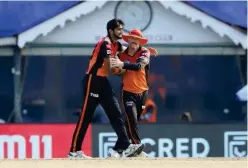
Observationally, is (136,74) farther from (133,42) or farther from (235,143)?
(235,143)

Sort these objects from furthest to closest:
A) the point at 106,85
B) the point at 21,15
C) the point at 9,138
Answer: the point at 21,15 → the point at 9,138 → the point at 106,85

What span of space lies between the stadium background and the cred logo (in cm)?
376

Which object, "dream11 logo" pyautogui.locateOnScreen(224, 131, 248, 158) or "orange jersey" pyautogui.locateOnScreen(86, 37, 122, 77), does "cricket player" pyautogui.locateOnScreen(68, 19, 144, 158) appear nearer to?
"orange jersey" pyautogui.locateOnScreen(86, 37, 122, 77)

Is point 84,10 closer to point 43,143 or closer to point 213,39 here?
point 213,39

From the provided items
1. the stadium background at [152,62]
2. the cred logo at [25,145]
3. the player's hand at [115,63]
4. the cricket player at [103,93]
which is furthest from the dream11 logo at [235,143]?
the player's hand at [115,63]

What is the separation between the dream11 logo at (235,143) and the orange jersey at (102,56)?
5.33m

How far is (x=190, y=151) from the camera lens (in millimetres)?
17609

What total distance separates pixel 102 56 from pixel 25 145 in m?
4.85

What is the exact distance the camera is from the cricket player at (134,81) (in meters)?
13.0

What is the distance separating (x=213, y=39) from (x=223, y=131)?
15.4ft

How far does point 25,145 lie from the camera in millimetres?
17172

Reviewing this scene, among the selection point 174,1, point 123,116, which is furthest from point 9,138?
point 174,1

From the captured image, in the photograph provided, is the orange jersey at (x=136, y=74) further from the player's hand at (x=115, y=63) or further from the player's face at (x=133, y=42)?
the player's hand at (x=115, y=63)

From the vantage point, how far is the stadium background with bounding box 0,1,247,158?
69.9ft
